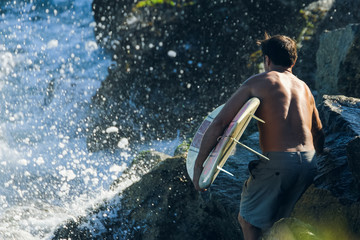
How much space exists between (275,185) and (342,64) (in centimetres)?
359

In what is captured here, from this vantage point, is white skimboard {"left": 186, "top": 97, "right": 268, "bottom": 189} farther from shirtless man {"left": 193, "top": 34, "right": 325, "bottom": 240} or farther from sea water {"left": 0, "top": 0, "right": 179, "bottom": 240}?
sea water {"left": 0, "top": 0, "right": 179, "bottom": 240}

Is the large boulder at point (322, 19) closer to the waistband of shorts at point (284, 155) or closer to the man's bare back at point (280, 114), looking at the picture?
the man's bare back at point (280, 114)

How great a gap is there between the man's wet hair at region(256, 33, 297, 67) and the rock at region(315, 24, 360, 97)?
9.60 feet

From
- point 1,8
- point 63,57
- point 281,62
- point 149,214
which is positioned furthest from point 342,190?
point 1,8

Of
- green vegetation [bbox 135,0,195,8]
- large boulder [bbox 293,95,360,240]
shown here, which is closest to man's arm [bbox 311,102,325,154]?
large boulder [bbox 293,95,360,240]

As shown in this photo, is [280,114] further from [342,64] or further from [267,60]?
[342,64]

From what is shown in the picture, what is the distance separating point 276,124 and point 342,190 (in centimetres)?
94

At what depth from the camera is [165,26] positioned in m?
10.6

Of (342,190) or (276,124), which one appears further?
(342,190)

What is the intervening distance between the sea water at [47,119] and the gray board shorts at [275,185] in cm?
290

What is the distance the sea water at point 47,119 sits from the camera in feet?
20.5

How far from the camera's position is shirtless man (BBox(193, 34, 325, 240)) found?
2879 mm

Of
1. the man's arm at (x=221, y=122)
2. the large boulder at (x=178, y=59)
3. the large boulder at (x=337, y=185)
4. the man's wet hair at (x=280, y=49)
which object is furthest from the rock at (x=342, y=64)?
the large boulder at (x=178, y=59)

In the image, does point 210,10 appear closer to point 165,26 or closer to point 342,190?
point 165,26
